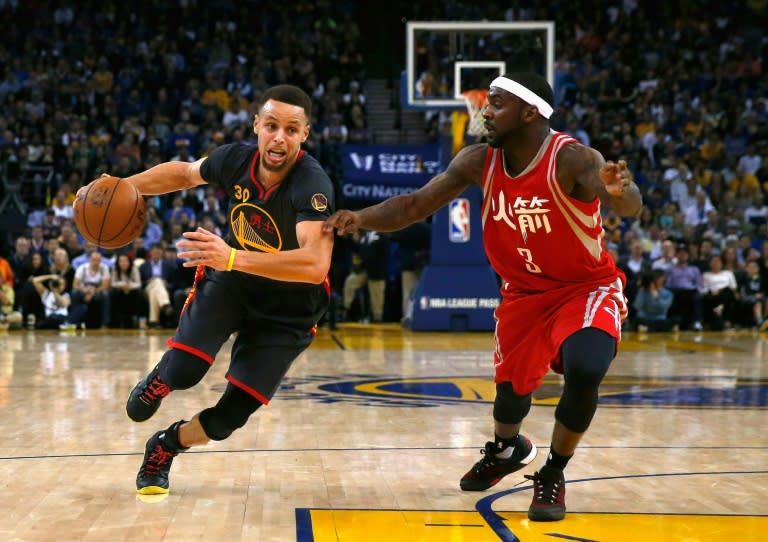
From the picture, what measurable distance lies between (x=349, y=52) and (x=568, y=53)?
178 inches

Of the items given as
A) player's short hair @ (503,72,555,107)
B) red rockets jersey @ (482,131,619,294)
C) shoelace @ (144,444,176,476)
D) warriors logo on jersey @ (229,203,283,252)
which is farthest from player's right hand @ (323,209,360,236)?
A: shoelace @ (144,444,176,476)

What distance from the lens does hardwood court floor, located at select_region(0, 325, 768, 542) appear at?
13.4 ft

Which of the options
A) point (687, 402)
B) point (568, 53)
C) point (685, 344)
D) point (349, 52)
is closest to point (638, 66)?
point (568, 53)

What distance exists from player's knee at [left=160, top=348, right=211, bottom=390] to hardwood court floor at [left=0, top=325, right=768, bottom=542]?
48cm

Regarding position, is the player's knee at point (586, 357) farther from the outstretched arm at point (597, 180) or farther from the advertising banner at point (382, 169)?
the advertising banner at point (382, 169)

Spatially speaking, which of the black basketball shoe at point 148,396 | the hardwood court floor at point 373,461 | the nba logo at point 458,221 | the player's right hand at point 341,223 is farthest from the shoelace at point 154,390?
the nba logo at point 458,221

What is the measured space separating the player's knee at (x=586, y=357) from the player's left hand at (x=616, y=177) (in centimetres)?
60

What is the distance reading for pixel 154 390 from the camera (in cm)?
473

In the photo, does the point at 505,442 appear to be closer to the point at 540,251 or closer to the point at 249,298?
the point at 540,251

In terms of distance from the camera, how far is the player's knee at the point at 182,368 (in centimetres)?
462

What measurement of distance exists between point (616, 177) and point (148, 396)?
2194 mm

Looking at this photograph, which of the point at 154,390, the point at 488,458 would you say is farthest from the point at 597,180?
the point at 154,390

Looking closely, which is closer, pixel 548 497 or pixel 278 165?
pixel 548 497

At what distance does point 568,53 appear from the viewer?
22484 millimetres
